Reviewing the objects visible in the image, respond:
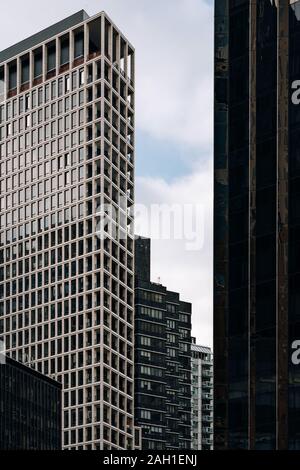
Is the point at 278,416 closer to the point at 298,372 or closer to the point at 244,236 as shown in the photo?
the point at 298,372

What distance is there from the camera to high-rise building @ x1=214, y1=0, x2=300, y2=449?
3922 inches

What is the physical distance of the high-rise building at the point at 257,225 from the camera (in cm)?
9962

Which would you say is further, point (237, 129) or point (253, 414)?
point (237, 129)

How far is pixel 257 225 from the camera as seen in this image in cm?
10419
